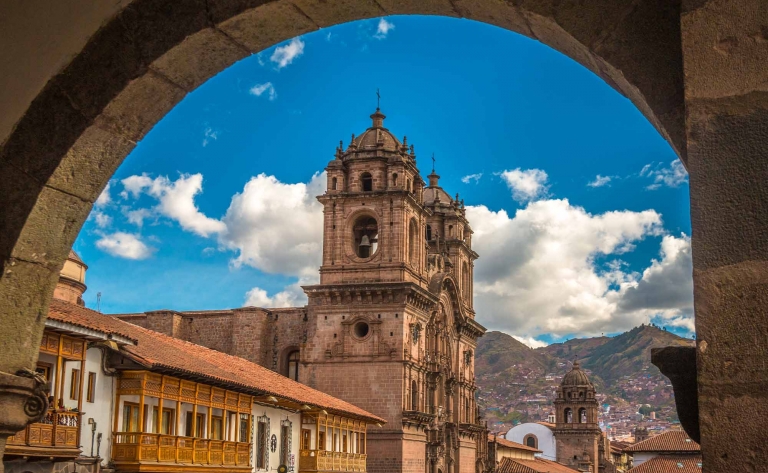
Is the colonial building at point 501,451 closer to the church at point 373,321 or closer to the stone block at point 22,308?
the church at point 373,321

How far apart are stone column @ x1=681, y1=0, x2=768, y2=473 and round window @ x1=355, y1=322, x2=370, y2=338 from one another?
34.7m

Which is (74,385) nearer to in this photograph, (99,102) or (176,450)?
(176,450)

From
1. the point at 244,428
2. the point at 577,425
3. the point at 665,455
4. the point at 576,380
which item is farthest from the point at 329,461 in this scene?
the point at 577,425

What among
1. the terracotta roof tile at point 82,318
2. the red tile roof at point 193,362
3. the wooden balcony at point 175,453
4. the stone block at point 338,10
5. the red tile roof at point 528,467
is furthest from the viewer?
the red tile roof at point 528,467

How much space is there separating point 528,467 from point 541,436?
26.0 m

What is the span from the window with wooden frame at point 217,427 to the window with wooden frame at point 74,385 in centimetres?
521

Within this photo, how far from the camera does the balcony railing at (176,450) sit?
18.7 m

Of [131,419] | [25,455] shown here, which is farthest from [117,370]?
[25,455]

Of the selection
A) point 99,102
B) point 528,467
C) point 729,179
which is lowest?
point 528,467

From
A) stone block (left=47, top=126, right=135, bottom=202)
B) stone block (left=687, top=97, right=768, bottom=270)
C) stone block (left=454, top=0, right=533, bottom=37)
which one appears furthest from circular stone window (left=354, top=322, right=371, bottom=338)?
stone block (left=687, top=97, right=768, bottom=270)

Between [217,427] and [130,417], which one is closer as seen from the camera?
[130,417]

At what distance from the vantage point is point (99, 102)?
12.2 ft

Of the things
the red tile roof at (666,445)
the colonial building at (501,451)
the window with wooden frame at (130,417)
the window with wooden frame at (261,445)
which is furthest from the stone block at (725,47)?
the red tile roof at (666,445)

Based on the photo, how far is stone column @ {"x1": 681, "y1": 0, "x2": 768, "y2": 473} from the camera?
2.29 metres
